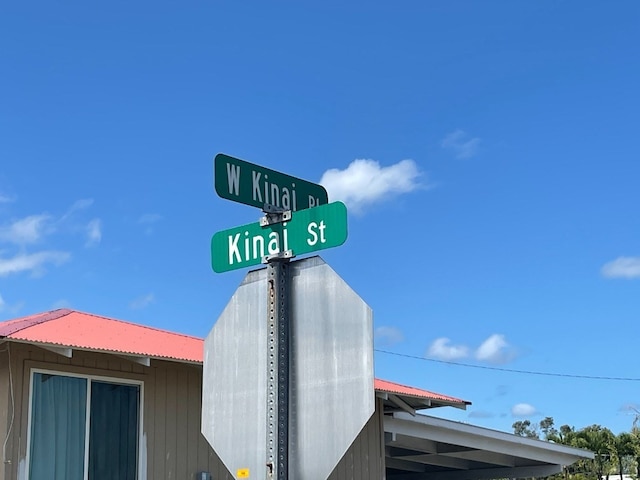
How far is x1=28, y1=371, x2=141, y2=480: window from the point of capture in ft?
33.1

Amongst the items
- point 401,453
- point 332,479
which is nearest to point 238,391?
point 332,479

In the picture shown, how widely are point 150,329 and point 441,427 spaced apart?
18.1 feet

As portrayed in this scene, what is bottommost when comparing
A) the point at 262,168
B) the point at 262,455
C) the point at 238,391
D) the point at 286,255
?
the point at 262,455

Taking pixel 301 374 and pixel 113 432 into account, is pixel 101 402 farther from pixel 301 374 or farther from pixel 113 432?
pixel 301 374

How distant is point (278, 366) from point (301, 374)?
11cm

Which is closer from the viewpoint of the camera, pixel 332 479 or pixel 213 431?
pixel 213 431

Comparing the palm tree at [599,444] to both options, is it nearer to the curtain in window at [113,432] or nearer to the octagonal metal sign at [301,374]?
the curtain in window at [113,432]

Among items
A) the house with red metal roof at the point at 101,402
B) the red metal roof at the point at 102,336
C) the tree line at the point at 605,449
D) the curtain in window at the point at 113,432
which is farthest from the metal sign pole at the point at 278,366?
the tree line at the point at 605,449

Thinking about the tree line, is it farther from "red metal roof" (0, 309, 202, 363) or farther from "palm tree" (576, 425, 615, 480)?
"red metal roof" (0, 309, 202, 363)

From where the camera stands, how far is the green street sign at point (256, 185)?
436 centimetres

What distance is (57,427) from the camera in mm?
10250

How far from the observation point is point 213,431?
13.4 ft

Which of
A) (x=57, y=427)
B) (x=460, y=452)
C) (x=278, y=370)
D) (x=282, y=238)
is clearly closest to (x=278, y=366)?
(x=278, y=370)

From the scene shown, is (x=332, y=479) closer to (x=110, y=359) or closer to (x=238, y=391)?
(x=110, y=359)
